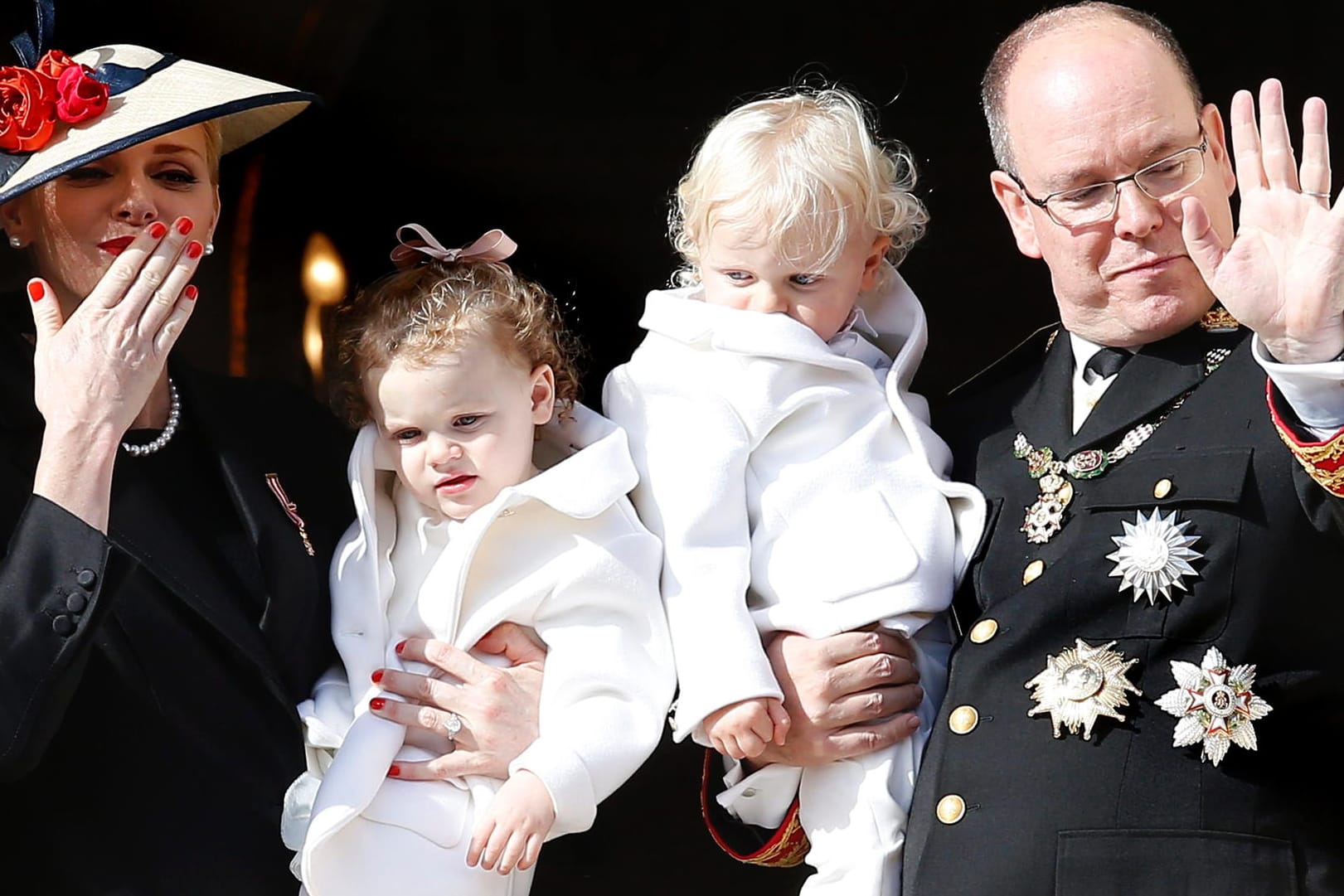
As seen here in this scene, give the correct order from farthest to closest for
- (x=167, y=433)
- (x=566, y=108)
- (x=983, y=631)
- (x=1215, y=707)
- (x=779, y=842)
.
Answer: (x=566, y=108)
(x=779, y=842)
(x=167, y=433)
(x=983, y=631)
(x=1215, y=707)

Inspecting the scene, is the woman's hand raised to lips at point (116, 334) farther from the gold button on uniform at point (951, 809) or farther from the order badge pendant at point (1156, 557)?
the order badge pendant at point (1156, 557)

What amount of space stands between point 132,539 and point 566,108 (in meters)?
2.32

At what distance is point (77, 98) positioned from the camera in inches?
108

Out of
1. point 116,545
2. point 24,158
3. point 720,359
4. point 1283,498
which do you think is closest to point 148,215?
point 24,158

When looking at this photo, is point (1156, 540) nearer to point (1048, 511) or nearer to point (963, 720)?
point (1048, 511)

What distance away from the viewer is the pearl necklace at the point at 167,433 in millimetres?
2779

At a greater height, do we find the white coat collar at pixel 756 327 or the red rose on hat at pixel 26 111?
the red rose on hat at pixel 26 111

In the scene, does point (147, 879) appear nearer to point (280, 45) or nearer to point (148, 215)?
point (148, 215)

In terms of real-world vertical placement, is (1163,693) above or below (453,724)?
below

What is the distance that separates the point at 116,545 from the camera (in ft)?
8.23

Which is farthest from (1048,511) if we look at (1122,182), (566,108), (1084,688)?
(566,108)

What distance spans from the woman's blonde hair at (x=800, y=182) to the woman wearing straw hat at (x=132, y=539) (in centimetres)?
68

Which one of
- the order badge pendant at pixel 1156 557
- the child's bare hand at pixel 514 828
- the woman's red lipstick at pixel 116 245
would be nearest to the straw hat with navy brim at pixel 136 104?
the woman's red lipstick at pixel 116 245

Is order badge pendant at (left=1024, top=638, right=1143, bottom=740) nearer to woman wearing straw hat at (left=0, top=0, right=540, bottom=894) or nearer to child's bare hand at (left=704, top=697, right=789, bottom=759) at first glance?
child's bare hand at (left=704, top=697, right=789, bottom=759)
